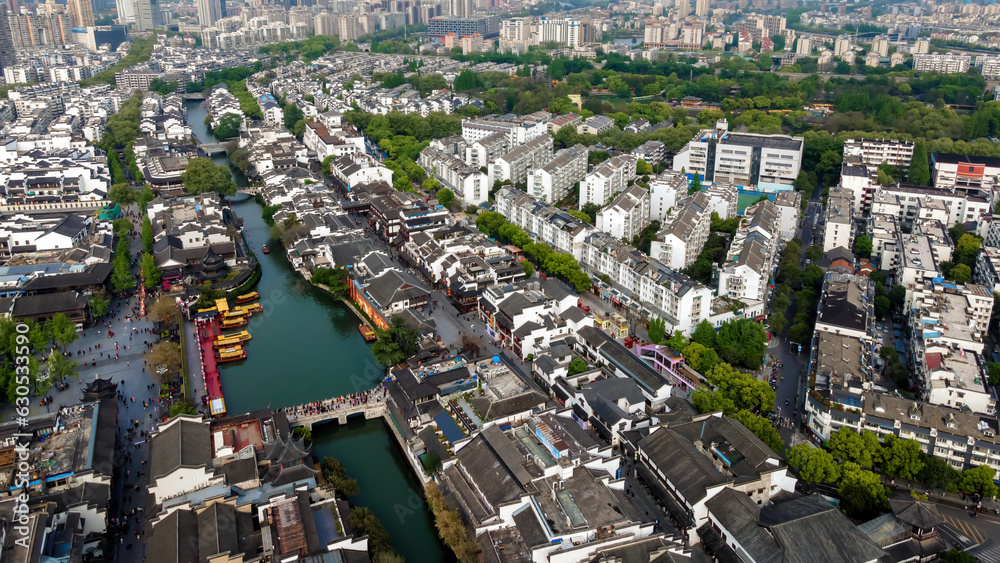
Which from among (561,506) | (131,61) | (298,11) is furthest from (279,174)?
(298,11)

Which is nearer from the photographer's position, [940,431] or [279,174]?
[940,431]

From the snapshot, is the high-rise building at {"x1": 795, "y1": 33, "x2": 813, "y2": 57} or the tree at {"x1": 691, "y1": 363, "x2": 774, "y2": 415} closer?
the tree at {"x1": 691, "y1": 363, "x2": 774, "y2": 415}

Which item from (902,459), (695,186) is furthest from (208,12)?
(902,459)

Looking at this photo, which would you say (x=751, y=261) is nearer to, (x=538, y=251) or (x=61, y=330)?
(x=538, y=251)

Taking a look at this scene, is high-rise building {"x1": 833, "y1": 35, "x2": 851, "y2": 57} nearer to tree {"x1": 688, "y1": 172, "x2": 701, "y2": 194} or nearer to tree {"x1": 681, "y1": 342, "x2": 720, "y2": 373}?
tree {"x1": 688, "y1": 172, "x2": 701, "y2": 194}

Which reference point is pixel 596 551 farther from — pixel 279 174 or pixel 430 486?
pixel 279 174

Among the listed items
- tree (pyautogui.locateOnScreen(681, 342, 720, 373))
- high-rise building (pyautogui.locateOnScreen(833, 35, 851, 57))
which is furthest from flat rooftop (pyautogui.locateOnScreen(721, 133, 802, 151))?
high-rise building (pyautogui.locateOnScreen(833, 35, 851, 57))
